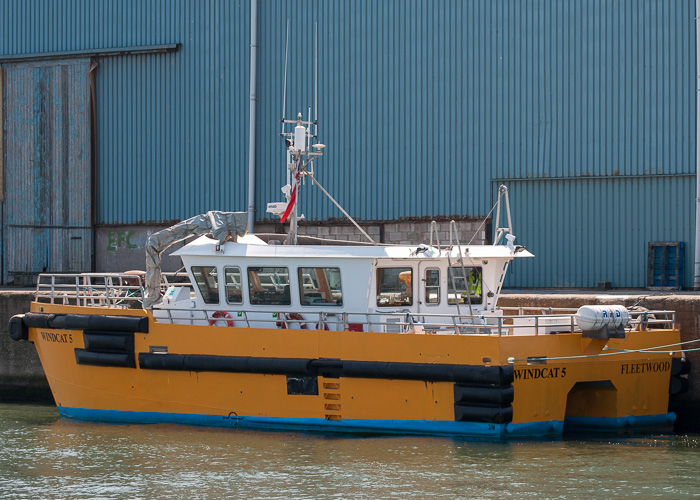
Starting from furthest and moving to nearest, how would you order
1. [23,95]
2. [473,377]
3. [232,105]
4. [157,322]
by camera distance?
[23,95] < [232,105] < [157,322] < [473,377]

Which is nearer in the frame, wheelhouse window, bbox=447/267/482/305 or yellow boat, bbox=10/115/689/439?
yellow boat, bbox=10/115/689/439

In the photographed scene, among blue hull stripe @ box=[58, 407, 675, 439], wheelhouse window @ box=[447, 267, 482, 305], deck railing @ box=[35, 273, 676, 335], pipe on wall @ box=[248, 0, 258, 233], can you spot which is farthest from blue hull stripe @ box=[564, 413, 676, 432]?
pipe on wall @ box=[248, 0, 258, 233]

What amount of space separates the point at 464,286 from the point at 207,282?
3806 mm

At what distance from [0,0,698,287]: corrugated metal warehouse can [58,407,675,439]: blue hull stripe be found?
7159 millimetres

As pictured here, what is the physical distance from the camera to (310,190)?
2170 cm

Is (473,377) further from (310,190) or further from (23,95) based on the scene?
(23,95)

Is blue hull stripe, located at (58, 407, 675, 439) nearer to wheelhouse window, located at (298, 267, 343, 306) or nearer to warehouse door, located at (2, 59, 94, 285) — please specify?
wheelhouse window, located at (298, 267, 343, 306)

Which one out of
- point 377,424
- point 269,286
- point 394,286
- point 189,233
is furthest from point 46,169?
point 377,424

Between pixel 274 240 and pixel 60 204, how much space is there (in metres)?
11.7

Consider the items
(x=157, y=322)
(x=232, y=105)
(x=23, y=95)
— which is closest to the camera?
(x=157, y=322)

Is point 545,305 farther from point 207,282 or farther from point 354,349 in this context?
point 207,282

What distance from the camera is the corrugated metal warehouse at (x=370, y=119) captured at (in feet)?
63.7

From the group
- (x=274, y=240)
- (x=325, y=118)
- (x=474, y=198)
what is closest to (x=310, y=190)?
(x=325, y=118)

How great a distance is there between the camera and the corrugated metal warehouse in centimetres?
1941
